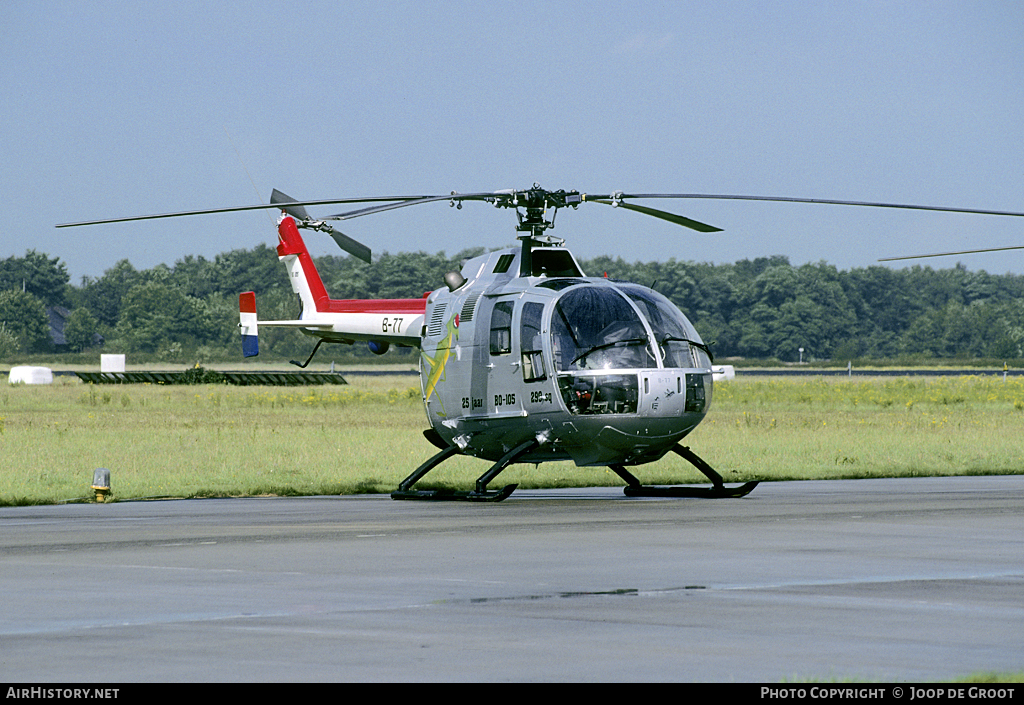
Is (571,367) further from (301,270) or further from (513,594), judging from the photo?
(301,270)

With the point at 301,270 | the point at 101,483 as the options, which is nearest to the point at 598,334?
the point at 101,483

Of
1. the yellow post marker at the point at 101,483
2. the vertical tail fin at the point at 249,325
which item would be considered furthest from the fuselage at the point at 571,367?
the vertical tail fin at the point at 249,325

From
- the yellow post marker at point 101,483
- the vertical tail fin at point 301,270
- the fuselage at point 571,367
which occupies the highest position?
the vertical tail fin at point 301,270

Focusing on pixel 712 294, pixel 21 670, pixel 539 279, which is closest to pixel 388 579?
pixel 21 670

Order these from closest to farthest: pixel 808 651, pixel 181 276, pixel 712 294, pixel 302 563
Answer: pixel 808 651
pixel 302 563
pixel 712 294
pixel 181 276

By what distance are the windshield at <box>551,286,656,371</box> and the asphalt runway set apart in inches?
79.8

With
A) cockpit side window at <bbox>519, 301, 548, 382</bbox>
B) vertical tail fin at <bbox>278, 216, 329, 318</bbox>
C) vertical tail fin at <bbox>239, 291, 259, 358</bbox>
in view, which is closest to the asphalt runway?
cockpit side window at <bbox>519, 301, 548, 382</bbox>

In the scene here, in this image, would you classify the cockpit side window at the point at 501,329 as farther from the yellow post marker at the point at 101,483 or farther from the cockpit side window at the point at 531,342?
the yellow post marker at the point at 101,483

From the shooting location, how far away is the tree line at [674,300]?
512 ft

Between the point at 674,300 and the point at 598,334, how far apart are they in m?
148

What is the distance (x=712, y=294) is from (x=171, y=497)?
149 metres

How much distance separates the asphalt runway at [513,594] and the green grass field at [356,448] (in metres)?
4.66
